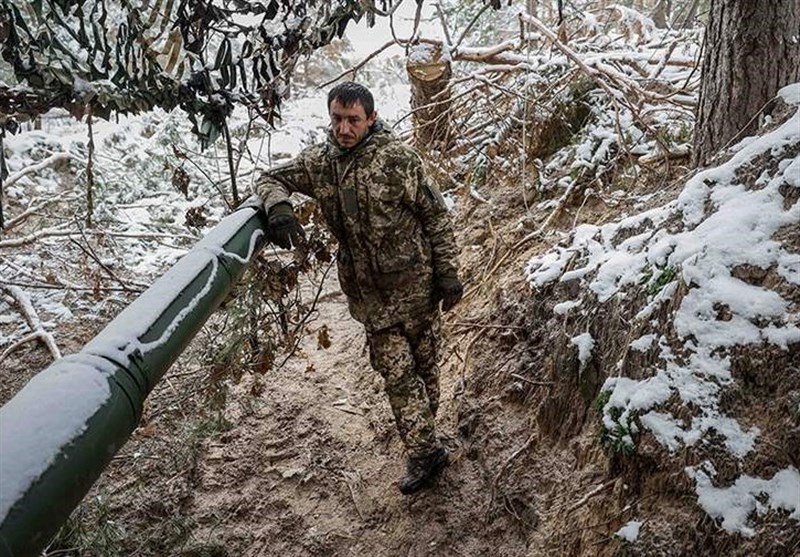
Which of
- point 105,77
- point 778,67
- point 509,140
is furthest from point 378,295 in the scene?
point 509,140

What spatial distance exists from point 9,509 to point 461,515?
8.26 ft

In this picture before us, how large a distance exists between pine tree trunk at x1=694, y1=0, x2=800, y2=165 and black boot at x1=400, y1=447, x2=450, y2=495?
2327 mm

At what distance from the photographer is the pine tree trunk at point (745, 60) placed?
9.92 ft

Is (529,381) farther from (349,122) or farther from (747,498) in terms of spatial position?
(349,122)

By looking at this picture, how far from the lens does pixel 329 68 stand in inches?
551

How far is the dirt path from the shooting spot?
3273 mm

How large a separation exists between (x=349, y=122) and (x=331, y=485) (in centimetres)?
237

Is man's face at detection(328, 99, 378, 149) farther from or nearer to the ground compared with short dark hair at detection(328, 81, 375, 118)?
nearer to the ground

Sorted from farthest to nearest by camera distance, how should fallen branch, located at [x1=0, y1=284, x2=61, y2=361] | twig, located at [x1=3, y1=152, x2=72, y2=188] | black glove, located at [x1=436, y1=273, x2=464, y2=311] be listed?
twig, located at [x1=3, y1=152, x2=72, y2=188] < fallen branch, located at [x1=0, y1=284, x2=61, y2=361] < black glove, located at [x1=436, y1=273, x2=464, y2=311]

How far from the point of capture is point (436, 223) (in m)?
3.29

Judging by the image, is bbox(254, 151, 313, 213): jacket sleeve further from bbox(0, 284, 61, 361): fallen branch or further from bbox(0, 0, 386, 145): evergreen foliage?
bbox(0, 284, 61, 361): fallen branch

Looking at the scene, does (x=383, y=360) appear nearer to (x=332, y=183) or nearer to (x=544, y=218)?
(x=332, y=183)

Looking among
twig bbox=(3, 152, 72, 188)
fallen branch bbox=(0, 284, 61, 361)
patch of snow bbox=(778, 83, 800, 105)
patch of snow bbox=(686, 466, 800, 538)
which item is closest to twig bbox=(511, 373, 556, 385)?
patch of snow bbox=(686, 466, 800, 538)

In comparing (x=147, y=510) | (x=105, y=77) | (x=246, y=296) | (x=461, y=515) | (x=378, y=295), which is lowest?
(x=461, y=515)
